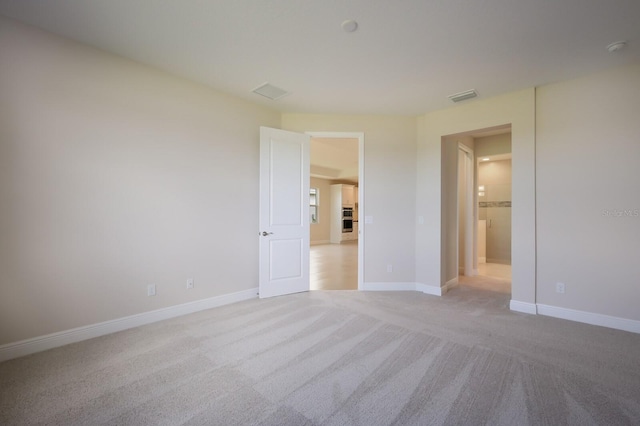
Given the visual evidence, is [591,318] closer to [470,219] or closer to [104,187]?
[470,219]

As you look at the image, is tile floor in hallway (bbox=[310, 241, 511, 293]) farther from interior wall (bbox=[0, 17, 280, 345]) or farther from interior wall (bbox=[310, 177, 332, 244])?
interior wall (bbox=[310, 177, 332, 244])

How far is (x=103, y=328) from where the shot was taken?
2701 millimetres

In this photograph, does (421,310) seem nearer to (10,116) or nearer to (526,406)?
(526,406)

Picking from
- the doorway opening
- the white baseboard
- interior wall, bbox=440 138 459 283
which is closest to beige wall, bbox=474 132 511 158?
the doorway opening

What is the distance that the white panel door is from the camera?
3.89 meters

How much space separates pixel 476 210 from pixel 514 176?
214cm

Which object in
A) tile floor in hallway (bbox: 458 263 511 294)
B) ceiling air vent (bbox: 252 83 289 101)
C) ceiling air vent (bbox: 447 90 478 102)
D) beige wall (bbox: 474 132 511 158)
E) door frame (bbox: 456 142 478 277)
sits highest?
ceiling air vent (bbox: 252 83 289 101)

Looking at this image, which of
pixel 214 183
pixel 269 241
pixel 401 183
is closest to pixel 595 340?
pixel 401 183

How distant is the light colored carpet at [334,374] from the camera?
163cm

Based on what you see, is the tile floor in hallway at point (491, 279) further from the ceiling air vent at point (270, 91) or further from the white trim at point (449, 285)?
the ceiling air vent at point (270, 91)

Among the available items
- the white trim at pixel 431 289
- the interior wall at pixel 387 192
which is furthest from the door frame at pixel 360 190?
the white trim at pixel 431 289

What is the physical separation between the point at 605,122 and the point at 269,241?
408cm

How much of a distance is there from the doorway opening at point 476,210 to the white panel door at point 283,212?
2.11 meters

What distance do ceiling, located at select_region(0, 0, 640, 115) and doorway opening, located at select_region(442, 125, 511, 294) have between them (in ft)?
3.86
